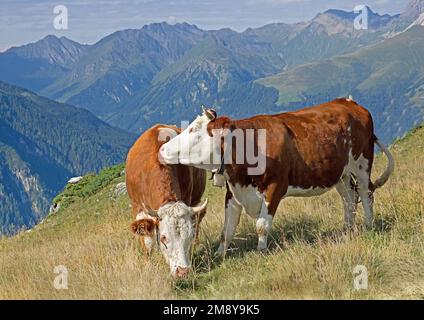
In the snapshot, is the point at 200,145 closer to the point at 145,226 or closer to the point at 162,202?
the point at 162,202

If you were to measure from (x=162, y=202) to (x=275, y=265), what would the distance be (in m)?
1.95

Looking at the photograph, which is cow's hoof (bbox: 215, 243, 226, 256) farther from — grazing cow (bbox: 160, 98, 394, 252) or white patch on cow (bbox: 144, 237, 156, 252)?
white patch on cow (bbox: 144, 237, 156, 252)

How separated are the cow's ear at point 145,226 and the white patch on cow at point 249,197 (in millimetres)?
1358

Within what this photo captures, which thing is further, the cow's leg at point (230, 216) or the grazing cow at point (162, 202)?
the cow's leg at point (230, 216)

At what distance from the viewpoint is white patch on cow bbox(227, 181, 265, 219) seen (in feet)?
30.6

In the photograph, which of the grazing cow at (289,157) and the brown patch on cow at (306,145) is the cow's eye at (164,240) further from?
the brown patch on cow at (306,145)

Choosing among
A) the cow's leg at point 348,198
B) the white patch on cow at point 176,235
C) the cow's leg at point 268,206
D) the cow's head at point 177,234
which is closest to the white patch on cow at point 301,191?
the cow's leg at point 268,206

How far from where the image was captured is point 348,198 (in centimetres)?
1073

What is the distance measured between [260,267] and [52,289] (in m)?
2.88

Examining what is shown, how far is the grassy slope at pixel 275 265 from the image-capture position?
731 centimetres

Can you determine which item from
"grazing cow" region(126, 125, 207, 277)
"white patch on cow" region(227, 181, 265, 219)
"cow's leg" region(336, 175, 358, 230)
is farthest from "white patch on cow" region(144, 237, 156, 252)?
"cow's leg" region(336, 175, 358, 230)

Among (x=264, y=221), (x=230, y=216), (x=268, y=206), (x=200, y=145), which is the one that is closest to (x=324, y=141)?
(x=268, y=206)
